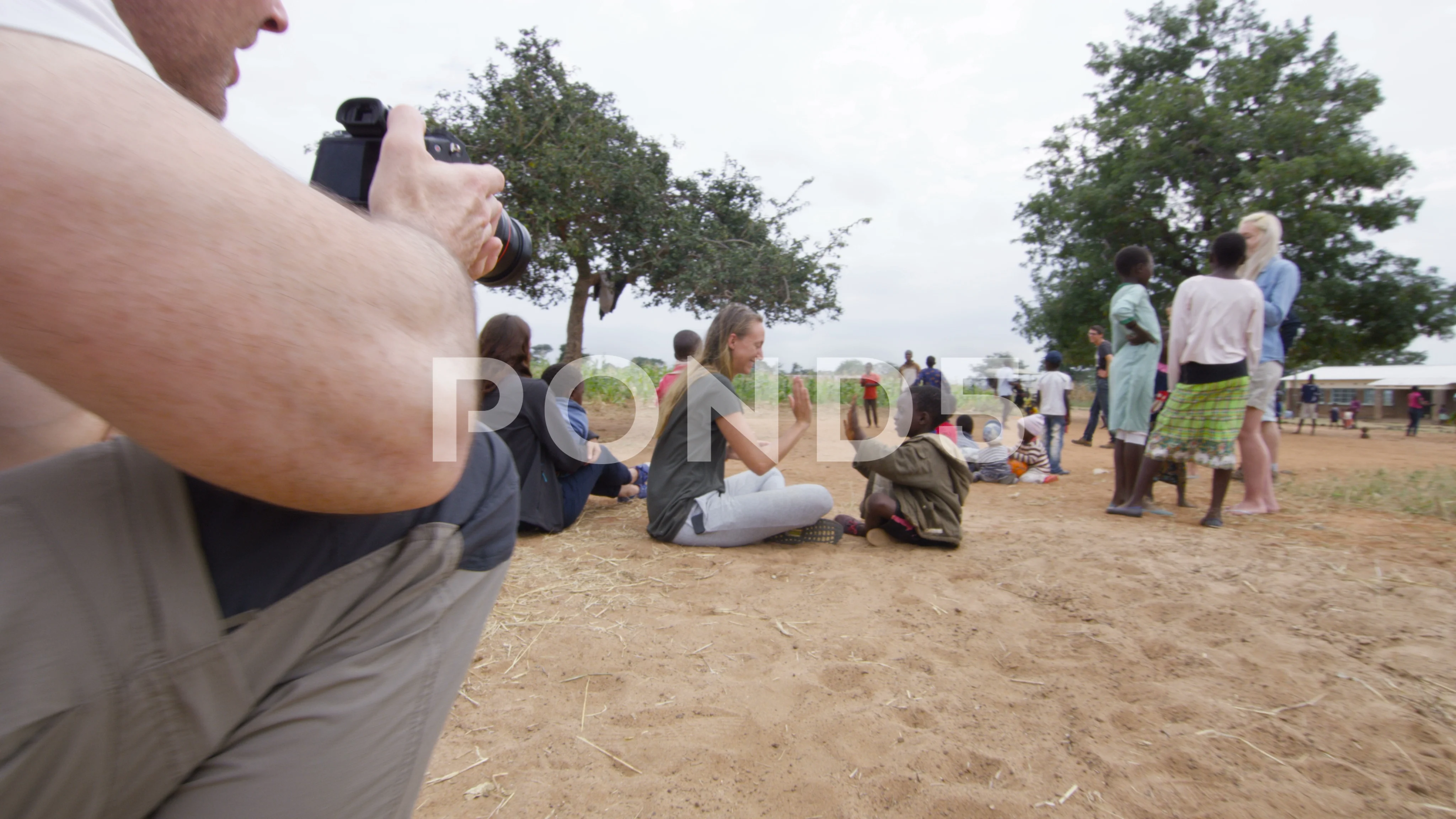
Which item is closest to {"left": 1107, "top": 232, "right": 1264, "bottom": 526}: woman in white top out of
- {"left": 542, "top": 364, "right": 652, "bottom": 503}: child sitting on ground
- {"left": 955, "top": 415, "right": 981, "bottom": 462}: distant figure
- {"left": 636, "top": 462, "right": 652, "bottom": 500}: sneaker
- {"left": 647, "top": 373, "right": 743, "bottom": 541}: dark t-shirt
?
{"left": 955, "top": 415, "right": 981, "bottom": 462}: distant figure

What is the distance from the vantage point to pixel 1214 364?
4062 mm

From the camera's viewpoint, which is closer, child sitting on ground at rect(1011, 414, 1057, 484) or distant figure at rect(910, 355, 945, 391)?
child sitting on ground at rect(1011, 414, 1057, 484)

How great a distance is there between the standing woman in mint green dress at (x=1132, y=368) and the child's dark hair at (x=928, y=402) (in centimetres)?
141

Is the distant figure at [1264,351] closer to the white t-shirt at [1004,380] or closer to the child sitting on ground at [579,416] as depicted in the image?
the child sitting on ground at [579,416]

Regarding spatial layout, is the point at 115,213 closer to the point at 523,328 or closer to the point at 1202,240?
the point at 523,328

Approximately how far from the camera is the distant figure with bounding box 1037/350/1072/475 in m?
7.76

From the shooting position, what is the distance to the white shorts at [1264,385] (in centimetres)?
440

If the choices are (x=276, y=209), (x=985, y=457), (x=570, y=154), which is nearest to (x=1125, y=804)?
(x=276, y=209)

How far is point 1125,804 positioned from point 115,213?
190 cm

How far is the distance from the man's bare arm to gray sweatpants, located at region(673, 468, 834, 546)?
3.05m

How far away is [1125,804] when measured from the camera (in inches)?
58.0

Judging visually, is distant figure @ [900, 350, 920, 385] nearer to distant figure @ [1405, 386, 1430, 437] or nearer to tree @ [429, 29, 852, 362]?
tree @ [429, 29, 852, 362]

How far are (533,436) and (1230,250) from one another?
14.2 feet

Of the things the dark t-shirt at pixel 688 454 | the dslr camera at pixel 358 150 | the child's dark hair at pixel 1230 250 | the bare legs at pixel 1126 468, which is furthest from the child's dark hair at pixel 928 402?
the dslr camera at pixel 358 150
